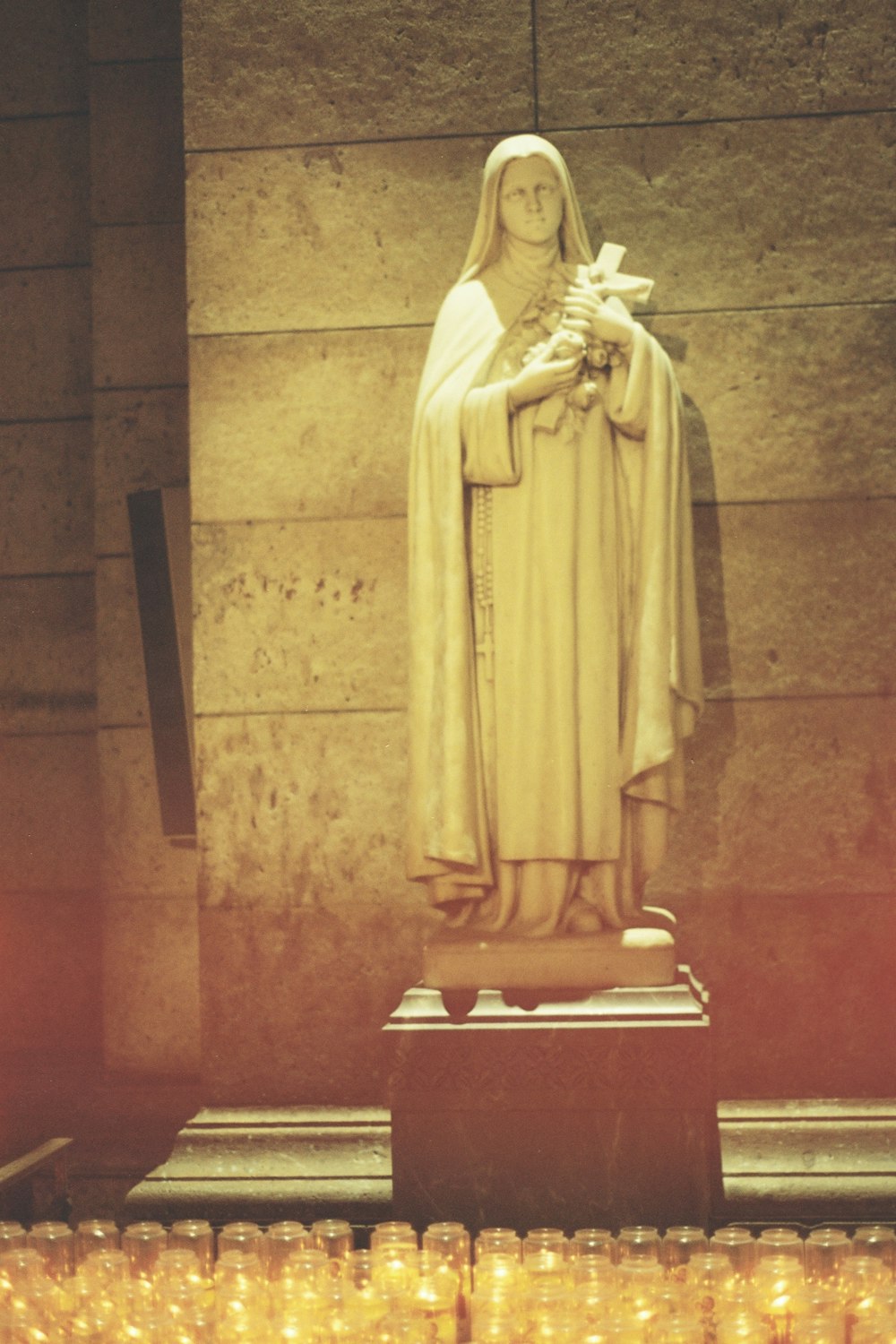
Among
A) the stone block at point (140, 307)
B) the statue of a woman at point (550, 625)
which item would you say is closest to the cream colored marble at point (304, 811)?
the statue of a woman at point (550, 625)

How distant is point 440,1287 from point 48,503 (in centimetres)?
463

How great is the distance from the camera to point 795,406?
654cm

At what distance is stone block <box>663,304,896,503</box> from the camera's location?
21.4ft

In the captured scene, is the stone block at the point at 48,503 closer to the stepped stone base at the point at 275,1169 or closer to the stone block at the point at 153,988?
the stone block at the point at 153,988

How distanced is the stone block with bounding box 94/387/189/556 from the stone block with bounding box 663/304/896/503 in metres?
2.35

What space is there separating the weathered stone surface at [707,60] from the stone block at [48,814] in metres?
3.39

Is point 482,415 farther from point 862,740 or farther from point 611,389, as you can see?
point 862,740

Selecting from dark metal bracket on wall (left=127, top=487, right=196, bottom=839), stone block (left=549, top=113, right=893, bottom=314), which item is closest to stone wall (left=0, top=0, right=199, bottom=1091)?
dark metal bracket on wall (left=127, top=487, right=196, bottom=839)

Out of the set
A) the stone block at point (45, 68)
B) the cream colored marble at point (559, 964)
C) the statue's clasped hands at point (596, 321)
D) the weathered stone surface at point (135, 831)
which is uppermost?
the stone block at point (45, 68)

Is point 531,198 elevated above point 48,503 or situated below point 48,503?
above

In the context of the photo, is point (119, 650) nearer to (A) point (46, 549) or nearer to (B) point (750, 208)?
(A) point (46, 549)

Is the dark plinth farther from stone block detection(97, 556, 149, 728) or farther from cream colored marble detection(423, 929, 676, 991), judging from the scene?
stone block detection(97, 556, 149, 728)

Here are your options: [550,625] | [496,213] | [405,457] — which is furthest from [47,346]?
[550,625]

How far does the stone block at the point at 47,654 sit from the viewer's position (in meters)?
8.07
